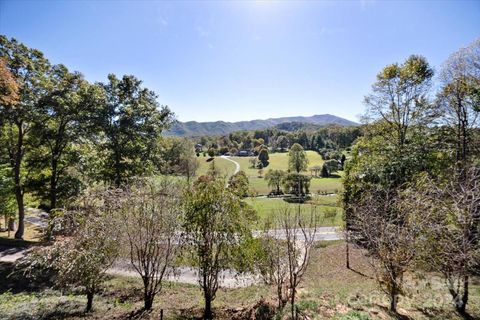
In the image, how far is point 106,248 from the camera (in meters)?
6.99

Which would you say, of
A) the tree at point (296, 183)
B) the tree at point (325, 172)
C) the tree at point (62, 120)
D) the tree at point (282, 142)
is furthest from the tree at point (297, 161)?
the tree at point (282, 142)

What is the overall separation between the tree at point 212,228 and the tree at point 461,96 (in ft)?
45.6

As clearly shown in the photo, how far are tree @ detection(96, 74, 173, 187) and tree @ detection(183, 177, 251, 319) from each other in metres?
12.3

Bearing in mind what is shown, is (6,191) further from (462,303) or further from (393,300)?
(462,303)

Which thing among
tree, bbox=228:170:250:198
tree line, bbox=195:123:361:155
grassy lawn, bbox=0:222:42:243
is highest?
tree line, bbox=195:123:361:155

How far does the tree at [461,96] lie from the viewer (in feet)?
45.7

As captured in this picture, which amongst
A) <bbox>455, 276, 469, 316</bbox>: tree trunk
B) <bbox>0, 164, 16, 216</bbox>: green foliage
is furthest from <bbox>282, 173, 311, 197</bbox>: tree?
<bbox>455, 276, 469, 316</bbox>: tree trunk

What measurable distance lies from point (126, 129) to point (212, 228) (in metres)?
14.1

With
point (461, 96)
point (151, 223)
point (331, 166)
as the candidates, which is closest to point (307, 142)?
point (331, 166)

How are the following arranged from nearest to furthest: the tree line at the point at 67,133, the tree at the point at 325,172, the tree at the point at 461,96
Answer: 1. the tree at the point at 461,96
2. the tree line at the point at 67,133
3. the tree at the point at 325,172

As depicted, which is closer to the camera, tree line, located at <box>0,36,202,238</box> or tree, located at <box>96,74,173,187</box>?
tree line, located at <box>0,36,202,238</box>

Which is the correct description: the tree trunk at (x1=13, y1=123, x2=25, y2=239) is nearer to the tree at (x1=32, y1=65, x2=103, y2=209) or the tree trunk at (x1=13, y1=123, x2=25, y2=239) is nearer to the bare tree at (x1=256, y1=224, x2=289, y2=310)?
the tree at (x1=32, y1=65, x2=103, y2=209)

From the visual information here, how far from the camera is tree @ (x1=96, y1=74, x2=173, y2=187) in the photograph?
18.5m

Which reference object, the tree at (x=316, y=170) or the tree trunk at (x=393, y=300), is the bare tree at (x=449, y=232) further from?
the tree at (x=316, y=170)
